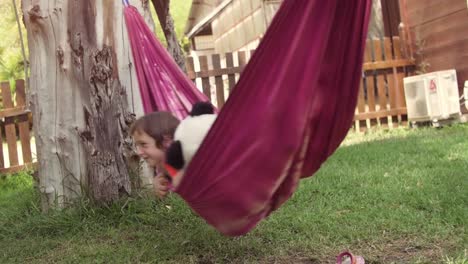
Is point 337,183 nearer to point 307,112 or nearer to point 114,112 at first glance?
point 114,112

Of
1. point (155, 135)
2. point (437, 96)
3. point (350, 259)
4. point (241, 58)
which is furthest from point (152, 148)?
point (437, 96)

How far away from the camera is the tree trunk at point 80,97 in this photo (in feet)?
10.3

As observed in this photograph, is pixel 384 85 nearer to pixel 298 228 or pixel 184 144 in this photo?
pixel 298 228

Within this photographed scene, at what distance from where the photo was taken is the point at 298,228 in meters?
2.93

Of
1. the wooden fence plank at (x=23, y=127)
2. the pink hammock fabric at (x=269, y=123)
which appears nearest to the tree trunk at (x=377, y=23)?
the wooden fence plank at (x=23, y=127)

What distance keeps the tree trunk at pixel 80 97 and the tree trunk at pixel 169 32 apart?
88 centimetres

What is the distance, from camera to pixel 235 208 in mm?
1865

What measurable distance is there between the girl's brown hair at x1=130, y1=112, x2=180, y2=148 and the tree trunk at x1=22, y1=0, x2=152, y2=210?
93cm

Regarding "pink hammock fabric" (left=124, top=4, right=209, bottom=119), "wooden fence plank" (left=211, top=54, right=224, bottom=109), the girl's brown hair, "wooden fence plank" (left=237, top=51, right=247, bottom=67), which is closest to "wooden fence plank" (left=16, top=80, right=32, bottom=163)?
"wooden fence plank" (left=211, top=54, right=224, bottom=109)

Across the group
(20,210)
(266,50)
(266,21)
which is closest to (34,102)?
Answer: (20,210)

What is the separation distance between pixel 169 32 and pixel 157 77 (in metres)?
1.29

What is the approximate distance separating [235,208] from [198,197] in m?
0.16

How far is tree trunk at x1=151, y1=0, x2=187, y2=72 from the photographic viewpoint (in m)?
4.14

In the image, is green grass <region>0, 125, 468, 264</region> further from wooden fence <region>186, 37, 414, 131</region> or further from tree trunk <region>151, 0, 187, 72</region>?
wooden fence <region>186, 37, 414, 131</region>
